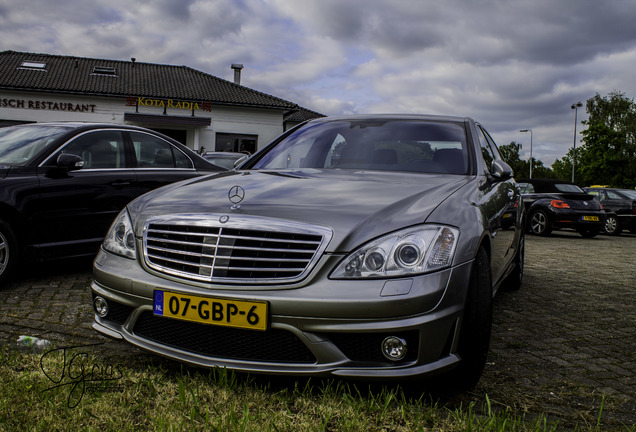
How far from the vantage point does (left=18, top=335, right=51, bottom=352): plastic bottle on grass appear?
313cm

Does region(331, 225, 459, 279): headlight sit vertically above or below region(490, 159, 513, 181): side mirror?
below

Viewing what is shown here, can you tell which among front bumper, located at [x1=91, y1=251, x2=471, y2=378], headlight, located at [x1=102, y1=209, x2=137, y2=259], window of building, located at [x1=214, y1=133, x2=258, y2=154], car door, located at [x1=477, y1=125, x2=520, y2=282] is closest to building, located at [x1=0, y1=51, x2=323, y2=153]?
window of building, located at [x1=214, y1=133, x2=258, y2=154]

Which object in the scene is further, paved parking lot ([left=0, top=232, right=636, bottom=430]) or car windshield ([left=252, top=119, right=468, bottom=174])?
car windshield ([left=252, top=119, right=468, bottom=174])

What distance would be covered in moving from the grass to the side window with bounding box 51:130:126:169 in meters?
2.98

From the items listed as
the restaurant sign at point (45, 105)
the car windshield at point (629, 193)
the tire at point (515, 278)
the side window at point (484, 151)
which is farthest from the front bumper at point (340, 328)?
the restaurant sign at point (45, 105)

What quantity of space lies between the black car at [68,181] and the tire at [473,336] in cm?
380

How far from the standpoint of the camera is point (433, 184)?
3033 mm

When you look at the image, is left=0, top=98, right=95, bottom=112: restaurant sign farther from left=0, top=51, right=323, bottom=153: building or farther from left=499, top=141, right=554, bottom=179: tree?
left=499, top=141, right=554, bottom=179: tree

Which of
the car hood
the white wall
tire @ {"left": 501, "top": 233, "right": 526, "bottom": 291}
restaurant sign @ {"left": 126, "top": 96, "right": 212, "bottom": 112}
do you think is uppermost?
restaurant sign @ {"left": 126, "top": 96, "right": 212, "bottom": 112}

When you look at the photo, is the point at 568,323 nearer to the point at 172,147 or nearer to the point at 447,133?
the point at 447,133

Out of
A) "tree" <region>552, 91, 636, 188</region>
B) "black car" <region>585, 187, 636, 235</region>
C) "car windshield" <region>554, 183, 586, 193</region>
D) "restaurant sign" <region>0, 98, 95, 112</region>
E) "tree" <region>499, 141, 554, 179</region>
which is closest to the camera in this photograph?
"car windshield" <region>554, 183, 586, 193</region>

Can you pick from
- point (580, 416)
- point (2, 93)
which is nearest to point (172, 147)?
point (580, 416)

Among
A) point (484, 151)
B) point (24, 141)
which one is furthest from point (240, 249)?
point (24, 141)

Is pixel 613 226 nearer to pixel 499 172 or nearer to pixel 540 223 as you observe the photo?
pixel 540 223
